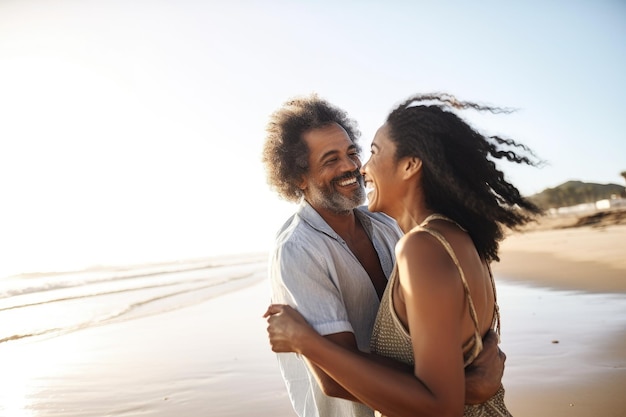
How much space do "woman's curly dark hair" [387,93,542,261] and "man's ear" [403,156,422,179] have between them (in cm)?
2

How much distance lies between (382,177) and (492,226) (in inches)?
20.0

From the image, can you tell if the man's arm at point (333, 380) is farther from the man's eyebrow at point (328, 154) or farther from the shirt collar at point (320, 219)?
the man's eyebrow at point (328, 154)

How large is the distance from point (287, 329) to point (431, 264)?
0.77 m

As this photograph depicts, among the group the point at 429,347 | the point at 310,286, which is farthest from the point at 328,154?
the point at 429,347

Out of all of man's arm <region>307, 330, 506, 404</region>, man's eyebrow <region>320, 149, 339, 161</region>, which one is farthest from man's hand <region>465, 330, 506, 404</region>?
man's eyebrow <region>320, 149, 339, 161</region>

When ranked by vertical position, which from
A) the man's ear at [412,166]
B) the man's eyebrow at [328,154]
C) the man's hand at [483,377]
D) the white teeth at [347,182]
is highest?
the man's eyebrow at [328,154]

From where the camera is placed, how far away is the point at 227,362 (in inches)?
294

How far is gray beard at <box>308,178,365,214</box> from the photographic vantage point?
12.0ft

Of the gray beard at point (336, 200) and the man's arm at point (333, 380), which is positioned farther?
the gray beard at point (336, 200)

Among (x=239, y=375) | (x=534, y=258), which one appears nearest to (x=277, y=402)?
(x=239, y=375)

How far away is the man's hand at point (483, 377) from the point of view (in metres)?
2.18

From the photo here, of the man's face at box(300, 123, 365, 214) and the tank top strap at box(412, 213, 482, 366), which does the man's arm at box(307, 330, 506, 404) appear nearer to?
the tank top strap at box(412, 213, 482, 366)

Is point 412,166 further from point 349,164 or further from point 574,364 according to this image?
point 574,364

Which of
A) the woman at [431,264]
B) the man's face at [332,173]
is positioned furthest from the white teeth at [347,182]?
the woman at [431,264]
